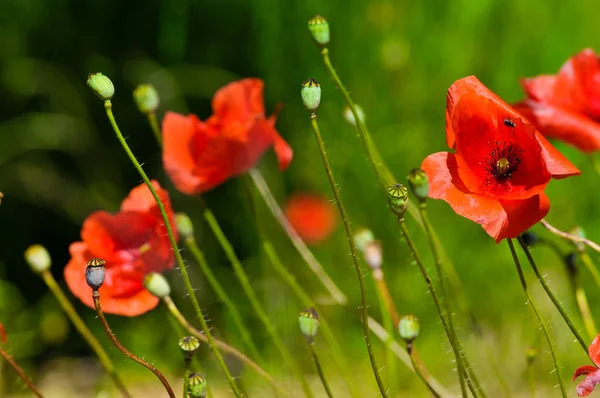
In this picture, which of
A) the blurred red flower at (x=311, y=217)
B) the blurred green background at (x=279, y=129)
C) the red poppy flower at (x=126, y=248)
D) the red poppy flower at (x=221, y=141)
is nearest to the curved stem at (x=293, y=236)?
the red poppy flower at (x=221, y=141)

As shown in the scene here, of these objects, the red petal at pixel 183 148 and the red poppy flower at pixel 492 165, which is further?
the red petal at pixel 183 148

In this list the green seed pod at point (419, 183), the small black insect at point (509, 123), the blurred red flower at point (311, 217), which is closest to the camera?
the green seed pod at point (419, 183)

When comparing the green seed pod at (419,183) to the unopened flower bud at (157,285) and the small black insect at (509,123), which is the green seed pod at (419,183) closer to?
the small black insect at (509,123)

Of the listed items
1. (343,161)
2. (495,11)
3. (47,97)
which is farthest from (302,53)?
(47,97)

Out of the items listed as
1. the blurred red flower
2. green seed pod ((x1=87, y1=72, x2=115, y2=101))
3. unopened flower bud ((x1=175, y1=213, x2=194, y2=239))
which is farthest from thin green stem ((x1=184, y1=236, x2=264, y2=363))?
the blurred red flower

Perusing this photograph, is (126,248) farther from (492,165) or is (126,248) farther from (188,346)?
(492,165)

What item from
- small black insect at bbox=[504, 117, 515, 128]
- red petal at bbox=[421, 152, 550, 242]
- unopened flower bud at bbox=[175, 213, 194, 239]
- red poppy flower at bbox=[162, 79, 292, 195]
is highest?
red poppy flower at bbox=[162, 79, 292, 195]

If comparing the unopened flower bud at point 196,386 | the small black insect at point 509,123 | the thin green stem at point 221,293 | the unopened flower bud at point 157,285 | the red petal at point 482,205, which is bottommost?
the unopened flower bud at point 196,386

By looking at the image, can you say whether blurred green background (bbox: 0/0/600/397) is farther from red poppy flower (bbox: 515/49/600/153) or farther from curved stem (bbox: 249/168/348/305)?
red poppy flower (bbox: 515/49/600/153)
